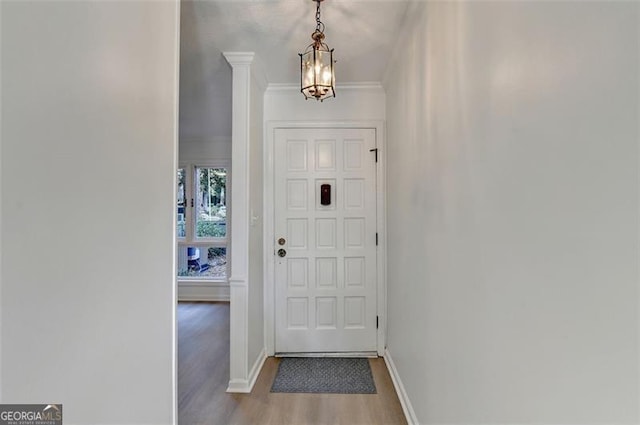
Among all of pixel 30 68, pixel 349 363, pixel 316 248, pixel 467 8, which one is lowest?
pixel 349 363

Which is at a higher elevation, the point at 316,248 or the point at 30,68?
the point at 30,68

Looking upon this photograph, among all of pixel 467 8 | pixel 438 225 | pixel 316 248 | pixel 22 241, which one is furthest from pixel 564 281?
pixel 316 248

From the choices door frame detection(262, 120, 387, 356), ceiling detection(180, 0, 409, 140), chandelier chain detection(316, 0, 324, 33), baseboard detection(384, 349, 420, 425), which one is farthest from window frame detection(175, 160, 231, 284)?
chandelier chain detection(316, 0, 324, 33)

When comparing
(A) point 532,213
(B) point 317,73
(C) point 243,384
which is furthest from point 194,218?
(A) point 532,213

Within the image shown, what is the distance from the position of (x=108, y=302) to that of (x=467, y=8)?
1546mm

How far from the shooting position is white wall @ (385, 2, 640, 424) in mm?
557

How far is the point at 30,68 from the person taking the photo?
62 cm

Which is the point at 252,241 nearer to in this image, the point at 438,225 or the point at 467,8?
the point at 438,225

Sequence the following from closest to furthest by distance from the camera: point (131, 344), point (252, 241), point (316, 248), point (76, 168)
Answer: point (76, 168), point (131, 344), point (252, 241), point (316, 248)

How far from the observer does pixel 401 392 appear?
2.10 m

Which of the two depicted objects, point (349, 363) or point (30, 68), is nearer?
point (30, 68)

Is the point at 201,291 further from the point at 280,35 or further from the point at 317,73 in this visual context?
the point at 317,73

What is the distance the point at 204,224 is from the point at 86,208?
4270 mm

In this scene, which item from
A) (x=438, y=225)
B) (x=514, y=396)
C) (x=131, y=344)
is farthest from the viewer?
(x=438, y=225)
